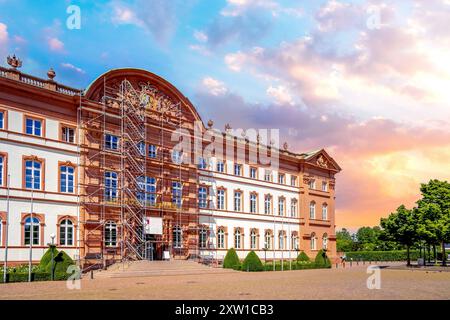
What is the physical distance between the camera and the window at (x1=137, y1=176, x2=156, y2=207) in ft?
149

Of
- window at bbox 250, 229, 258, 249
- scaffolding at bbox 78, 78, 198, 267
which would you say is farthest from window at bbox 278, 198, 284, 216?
scaffolding at bbox 78, 78, 198, 267

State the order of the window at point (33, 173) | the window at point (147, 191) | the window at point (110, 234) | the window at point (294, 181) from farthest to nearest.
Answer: the window at point (294, 181)
the window at point (147, 191)
the window at point (110, 234)
the window at point (33, 173)

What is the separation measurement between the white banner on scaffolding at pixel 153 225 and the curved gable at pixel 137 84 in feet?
34.3

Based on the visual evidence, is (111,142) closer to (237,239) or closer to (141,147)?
(141,147)

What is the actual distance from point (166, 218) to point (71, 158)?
35.3 feet

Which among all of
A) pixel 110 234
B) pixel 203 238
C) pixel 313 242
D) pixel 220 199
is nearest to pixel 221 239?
pixel 203 238

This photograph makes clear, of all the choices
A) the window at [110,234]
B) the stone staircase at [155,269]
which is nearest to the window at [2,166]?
the stone staircase at [155,269]

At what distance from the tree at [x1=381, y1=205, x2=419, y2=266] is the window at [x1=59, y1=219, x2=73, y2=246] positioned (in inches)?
1248

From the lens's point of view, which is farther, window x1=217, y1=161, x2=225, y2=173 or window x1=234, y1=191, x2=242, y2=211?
window x1=234, y1=191, x2=242, y2=211

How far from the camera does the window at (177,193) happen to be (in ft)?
160

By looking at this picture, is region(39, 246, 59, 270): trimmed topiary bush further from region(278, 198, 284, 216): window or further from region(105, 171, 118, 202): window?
region(278, 198, 284, 216): window

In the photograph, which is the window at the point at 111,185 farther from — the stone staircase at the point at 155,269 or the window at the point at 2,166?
the window at the point at 2,166

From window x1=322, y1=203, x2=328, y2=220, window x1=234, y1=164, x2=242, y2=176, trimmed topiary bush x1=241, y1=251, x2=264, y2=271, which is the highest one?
window x1=234, y1=164, x2=242, y2=176

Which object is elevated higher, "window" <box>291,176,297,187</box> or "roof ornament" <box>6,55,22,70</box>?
"roof ornament" <box>6,55,22,70</box>
